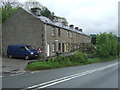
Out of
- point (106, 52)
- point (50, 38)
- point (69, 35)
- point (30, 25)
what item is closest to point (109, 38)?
point (106, 52)

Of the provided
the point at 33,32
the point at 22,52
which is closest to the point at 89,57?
the point at 33,32

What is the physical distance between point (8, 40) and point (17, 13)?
5.13 meters

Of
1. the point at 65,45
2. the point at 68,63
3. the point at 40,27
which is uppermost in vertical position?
the point at 40,27

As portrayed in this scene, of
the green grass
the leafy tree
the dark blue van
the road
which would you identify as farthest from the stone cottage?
the road

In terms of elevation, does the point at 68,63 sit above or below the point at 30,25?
below

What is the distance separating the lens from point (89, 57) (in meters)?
33.9

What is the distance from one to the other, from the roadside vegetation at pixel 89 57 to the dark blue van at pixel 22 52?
16.4ft

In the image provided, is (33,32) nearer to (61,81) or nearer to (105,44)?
(105,44)

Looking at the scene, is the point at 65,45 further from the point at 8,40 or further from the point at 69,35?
the point at 8,40

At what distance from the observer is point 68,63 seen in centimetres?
2398

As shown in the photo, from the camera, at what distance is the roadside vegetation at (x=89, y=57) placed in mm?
20158

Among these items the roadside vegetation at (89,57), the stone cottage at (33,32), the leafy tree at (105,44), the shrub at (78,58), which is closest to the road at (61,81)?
the roadside vegetation at (89,57)

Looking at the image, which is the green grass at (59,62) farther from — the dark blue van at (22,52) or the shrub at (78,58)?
the dark blue van at (22,52)

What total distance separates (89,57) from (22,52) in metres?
12.4
